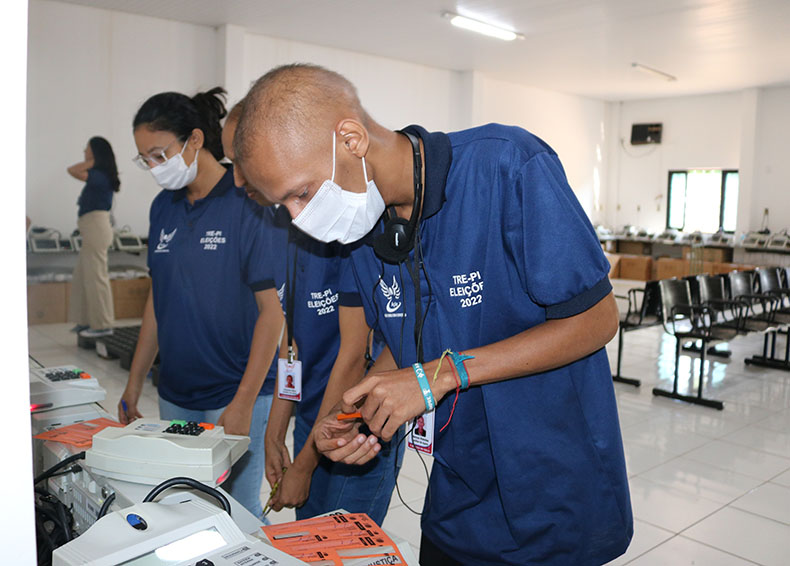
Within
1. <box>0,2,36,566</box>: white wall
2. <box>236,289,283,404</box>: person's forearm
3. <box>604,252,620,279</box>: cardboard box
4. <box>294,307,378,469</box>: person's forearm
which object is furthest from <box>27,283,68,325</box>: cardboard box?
<box>604,252,620,279</box>: cardboard box

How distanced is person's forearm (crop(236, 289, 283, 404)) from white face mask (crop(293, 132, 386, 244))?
74 centimetres

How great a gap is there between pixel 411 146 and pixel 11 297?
2.33ft

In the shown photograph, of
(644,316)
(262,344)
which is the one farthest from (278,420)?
(644,316)

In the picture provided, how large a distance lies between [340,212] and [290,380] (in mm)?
773

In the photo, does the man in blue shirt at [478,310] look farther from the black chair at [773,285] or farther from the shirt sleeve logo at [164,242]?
the black chair at [773,285]

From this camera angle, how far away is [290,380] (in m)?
1.77

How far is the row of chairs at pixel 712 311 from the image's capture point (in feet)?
16.5

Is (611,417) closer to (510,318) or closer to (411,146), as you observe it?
(510,318)

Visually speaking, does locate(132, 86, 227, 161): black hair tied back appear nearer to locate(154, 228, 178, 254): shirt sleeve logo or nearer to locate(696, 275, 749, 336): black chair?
locate(154, 228, 178, 254): shirt sleeve logo

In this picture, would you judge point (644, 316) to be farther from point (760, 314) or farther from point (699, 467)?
point (699, 467)

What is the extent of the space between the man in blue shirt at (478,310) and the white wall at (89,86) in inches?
282

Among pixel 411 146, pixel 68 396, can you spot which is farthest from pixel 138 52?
pixel 411 146

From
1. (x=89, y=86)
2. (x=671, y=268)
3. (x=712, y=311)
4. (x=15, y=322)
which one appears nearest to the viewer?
(x=15, y=322)

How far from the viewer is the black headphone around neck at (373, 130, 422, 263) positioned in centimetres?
110
